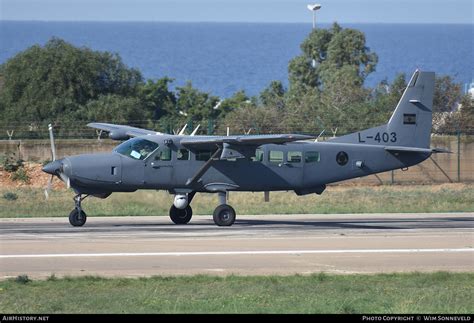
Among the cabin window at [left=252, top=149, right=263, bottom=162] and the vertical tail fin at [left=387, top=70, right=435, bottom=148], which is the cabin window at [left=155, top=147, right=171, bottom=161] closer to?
the cabin window at [left=252, top=149, right=263, bottom=162]

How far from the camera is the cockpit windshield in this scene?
82.8ft

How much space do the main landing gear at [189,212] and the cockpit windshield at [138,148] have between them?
4.35 ft

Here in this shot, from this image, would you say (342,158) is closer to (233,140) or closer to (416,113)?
(416,113)

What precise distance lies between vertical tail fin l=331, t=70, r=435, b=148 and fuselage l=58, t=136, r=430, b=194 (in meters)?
0.44

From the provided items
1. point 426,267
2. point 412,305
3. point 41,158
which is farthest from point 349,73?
point 412,305

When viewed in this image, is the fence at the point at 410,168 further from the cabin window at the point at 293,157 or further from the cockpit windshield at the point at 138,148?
the cockpit windshield at the point at 138,148

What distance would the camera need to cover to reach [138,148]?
25.3 metres

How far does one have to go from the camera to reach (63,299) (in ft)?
48.8

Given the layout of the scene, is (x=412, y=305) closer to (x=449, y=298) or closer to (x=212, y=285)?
(x=449, y=298)

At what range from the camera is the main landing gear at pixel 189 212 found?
83.0 feet

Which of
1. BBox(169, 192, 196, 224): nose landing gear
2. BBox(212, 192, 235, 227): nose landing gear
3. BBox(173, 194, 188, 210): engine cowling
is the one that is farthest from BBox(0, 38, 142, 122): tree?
BBox(212, 192, 235, 227): nose landing gear

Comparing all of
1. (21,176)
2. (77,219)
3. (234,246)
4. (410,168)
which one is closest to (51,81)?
(21,176)

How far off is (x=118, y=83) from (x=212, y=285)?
39.5m

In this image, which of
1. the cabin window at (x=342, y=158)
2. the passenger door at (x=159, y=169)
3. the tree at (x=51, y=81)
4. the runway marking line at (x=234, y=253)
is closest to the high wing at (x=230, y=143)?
the passenger door at (x=159, y=169)
